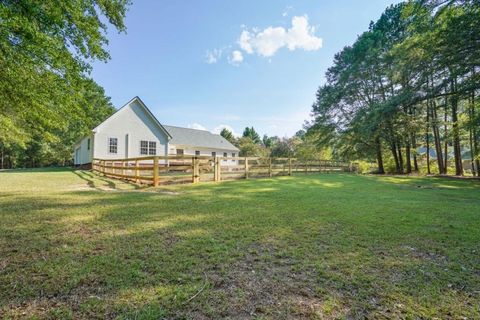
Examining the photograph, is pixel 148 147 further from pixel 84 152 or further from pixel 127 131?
pixel 84 152

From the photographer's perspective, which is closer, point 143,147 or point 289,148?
point 143,147

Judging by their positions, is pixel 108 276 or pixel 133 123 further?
pixel 133 123

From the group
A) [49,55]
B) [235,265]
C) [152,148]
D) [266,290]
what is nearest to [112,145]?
[152,148]

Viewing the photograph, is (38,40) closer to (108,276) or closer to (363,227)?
(108,276)

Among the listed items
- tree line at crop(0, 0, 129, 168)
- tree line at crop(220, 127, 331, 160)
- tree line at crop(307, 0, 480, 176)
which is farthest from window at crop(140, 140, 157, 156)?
tree line at crop(220, 127, 331, 160)

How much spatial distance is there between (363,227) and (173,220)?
3255 millimetres

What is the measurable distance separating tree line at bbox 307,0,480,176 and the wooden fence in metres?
4.09

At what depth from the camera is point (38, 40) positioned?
14.6 ft

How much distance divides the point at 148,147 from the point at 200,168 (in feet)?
32.0

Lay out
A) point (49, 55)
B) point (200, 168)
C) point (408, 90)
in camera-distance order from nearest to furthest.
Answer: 1. point (49, 55)
2. point (200, 168)
3. point (408, 90)

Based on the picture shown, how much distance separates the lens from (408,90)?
13492 millimetres

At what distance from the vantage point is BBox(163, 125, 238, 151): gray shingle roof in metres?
26.0

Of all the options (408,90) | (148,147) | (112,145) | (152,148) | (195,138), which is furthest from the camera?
(195,138)

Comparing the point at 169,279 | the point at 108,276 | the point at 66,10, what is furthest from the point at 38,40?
the point at 169,279
